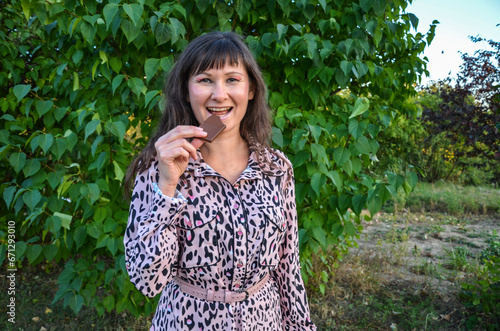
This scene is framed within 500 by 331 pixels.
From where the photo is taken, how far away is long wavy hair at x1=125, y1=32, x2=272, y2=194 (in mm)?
1381

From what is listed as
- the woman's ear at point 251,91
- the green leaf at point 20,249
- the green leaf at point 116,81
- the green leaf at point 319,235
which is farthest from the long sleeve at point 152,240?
the green leaf at point 20,249

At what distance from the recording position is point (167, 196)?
121cm

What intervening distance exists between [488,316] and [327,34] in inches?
104

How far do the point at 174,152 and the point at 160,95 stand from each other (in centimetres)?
114

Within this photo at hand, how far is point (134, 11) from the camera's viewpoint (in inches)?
74.3

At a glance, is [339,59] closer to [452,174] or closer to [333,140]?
[333,140]

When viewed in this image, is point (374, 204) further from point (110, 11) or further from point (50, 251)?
point (50, 251)

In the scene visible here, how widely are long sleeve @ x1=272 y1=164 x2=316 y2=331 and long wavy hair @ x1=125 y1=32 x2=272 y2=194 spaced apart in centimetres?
32

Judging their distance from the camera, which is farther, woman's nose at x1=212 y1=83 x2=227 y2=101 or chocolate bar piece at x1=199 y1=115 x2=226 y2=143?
woman's nose at x1=212 y1=83 x2=227 y2=101

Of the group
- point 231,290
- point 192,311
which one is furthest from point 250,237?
point 192,311

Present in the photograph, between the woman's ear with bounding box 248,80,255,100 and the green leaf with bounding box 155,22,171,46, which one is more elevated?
the green leaf with bounding box 155,22,171,46

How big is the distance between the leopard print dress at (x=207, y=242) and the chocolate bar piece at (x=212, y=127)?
201 mm

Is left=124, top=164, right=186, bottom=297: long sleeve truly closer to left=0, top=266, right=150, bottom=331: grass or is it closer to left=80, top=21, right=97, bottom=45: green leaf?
left=80, top=21, right=97, bottom=45: green leaf

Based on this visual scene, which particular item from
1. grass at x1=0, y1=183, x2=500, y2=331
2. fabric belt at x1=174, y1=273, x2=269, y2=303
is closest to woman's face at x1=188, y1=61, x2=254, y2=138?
fabric belt at x1=174, y1=273, x2=269, y2=303
